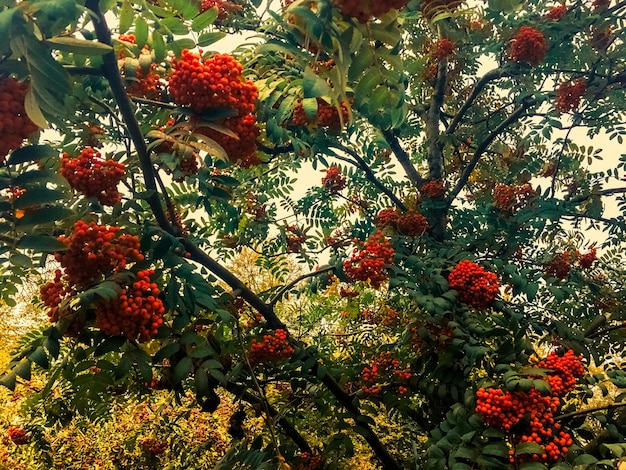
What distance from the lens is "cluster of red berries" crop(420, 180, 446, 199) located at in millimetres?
4980

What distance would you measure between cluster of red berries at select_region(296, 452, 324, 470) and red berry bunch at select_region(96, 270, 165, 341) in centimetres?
221

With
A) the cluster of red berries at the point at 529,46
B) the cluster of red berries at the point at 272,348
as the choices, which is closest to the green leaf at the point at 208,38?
the cluster of red berries at the point at 272,348

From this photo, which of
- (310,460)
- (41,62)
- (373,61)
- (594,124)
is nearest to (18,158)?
(41,62)

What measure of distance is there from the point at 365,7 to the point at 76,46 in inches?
31.0

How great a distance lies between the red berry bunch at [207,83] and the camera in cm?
175

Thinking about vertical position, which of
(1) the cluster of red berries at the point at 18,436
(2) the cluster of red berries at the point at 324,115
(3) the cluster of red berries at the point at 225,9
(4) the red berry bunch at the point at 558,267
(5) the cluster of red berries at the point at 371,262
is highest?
(3) the cluster of red berries at the point at 225,9

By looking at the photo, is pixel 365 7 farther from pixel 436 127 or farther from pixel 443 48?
pixel 436 127

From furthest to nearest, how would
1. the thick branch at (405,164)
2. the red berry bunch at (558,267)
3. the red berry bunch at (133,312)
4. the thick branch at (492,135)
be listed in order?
1. the thick branch at (405,164)
2. the red berry bunch at (558,267)
3. the thick branch at (492,135)
4. the red berry bunch at (133,312)

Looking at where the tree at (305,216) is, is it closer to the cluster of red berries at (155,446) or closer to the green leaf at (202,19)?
the green leaf at (202,19)

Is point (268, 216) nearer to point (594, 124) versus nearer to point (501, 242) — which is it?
point (501, 242)

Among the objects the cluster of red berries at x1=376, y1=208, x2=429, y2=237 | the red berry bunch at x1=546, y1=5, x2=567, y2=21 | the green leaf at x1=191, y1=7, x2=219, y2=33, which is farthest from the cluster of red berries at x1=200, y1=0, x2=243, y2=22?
the red berry bunch at x1=546, y1=5, x2=567, y2=21

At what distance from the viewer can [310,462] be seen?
363cm

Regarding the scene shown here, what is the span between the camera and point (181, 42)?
1892mm

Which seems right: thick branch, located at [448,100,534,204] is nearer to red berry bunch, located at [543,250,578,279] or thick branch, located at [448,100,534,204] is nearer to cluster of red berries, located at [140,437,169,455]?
red berry bunch, located at [543,250,578,279]
